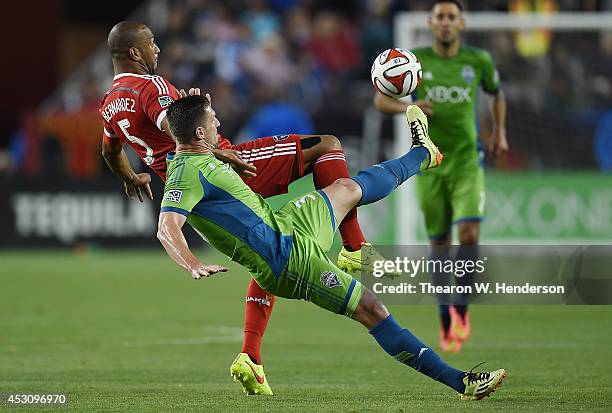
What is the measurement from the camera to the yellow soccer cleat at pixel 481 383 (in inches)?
267

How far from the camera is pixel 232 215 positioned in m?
6.72

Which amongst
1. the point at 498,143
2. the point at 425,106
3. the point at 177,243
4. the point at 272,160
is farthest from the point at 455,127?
the point at 177,243

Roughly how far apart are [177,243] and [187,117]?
780 mm

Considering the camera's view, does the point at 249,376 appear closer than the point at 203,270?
No

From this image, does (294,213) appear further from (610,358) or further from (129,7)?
(129,7)

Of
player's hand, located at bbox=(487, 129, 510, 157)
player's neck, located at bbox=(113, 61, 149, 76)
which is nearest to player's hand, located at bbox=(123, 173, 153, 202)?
player's neck, located at bbox=(113, 61, 149, 76)

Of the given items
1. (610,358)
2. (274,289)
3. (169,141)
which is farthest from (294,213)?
(610,358)

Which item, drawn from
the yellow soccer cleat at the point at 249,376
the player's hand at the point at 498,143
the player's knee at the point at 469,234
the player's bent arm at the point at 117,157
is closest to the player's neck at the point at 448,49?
the player's hand at the point at 498,143

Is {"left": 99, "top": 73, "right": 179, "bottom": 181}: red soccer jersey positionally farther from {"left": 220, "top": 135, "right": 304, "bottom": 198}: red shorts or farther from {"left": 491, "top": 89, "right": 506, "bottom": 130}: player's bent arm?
{"left": 491, "top": 89, "right": 506, "bottom": 130}: player's bent arm

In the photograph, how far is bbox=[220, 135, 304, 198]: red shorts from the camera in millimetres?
7676

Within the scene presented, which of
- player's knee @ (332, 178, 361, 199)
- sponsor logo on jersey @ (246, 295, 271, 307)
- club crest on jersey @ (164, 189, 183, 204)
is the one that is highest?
club crest on jersey @ (164, 189, 183, 204)

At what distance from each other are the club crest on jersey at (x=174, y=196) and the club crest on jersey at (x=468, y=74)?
408 cm

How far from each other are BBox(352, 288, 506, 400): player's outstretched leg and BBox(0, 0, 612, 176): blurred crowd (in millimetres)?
10254

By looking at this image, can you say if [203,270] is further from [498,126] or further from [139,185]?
[498,126]
